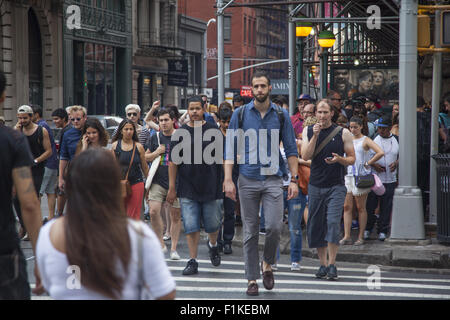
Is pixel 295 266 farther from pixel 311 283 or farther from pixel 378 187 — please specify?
pixel 378 187

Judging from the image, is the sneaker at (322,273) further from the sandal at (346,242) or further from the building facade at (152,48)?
the building facade at (152,48)

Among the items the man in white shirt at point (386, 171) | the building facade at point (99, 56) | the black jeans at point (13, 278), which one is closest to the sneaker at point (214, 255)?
the man in white shirt at point (386, 171)

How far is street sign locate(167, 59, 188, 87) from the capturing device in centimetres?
4666

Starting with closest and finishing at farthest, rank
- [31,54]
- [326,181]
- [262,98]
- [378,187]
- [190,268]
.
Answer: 1. [262,98]
2. [326,181]
3. [190,268]
4. [378,187]
5. [31,54]

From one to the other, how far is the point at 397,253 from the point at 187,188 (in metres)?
2.88

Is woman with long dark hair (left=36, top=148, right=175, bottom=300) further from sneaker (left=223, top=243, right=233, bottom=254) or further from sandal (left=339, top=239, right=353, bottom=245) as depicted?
sandal (left=339, top=239, right=353, bottom=245)

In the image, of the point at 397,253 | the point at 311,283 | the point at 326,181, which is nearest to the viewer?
the point at 311,283

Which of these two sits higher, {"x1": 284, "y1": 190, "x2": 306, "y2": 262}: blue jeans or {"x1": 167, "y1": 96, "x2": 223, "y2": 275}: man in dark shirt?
{"x1": 167, "y1": 96, "x2": 223, "y2": 275}: man in dark shirt

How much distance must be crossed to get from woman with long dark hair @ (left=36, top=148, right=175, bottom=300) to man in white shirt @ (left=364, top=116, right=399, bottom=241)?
8572 millimetres

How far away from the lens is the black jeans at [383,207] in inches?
447

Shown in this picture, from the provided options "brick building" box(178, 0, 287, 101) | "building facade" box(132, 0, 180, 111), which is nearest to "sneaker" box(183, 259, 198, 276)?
"building facade" box(132, 0, 180, 111)

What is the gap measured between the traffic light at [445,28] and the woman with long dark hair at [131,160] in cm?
438

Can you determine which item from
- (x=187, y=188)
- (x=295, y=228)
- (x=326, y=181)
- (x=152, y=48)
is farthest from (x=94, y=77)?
(x=326, y=181)

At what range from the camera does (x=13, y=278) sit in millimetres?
4293
